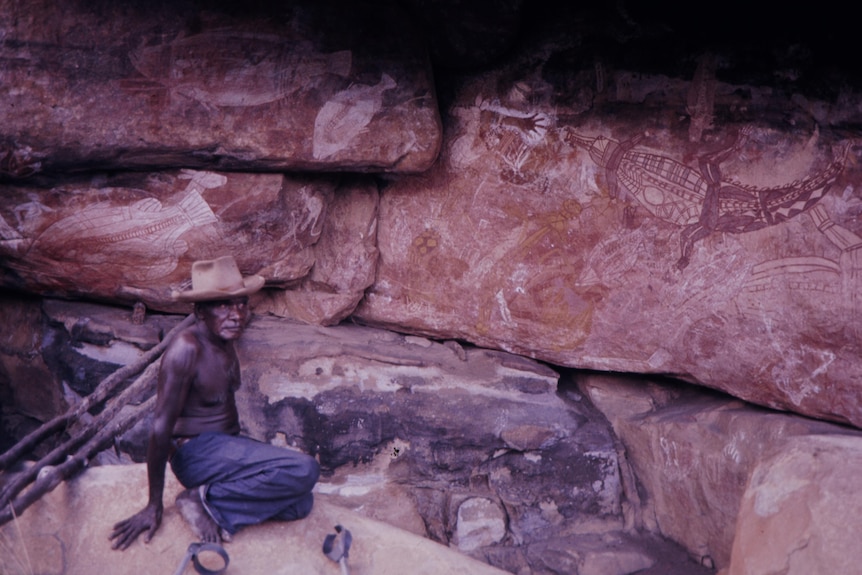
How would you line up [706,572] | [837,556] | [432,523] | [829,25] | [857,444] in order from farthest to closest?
[432,523], [706,572], [829,25], [857,444], [837,556]

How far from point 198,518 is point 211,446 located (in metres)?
0.28

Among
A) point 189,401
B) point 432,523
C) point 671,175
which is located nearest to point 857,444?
point 671,175

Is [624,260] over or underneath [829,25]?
underneath

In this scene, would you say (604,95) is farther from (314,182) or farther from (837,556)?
(837,556)

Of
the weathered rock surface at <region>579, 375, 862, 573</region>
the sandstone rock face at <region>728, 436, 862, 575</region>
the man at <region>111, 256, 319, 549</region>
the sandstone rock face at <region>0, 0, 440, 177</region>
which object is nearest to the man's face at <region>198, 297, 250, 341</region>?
the man at <region>111, 256, 319, 549</region>

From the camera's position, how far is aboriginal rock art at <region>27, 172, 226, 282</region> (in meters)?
4.53

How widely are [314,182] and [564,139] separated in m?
1.59

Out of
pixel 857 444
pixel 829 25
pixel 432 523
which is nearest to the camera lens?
pixel 857 444

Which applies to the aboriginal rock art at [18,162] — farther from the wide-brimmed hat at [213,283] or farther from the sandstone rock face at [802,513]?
the sandstone rock face at [802,513]

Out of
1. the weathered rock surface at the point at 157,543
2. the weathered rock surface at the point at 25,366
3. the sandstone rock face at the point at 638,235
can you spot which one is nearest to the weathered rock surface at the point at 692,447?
the sandstone rock face at the point at 638,235

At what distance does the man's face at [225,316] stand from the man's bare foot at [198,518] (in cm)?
64

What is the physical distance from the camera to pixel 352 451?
4.76 meters

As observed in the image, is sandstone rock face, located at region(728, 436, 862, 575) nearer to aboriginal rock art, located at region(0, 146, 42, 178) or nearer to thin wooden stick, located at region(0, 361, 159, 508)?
thin wooden stick, located at region(0, 361, 159, 508)

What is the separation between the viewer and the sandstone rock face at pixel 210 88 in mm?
4121
